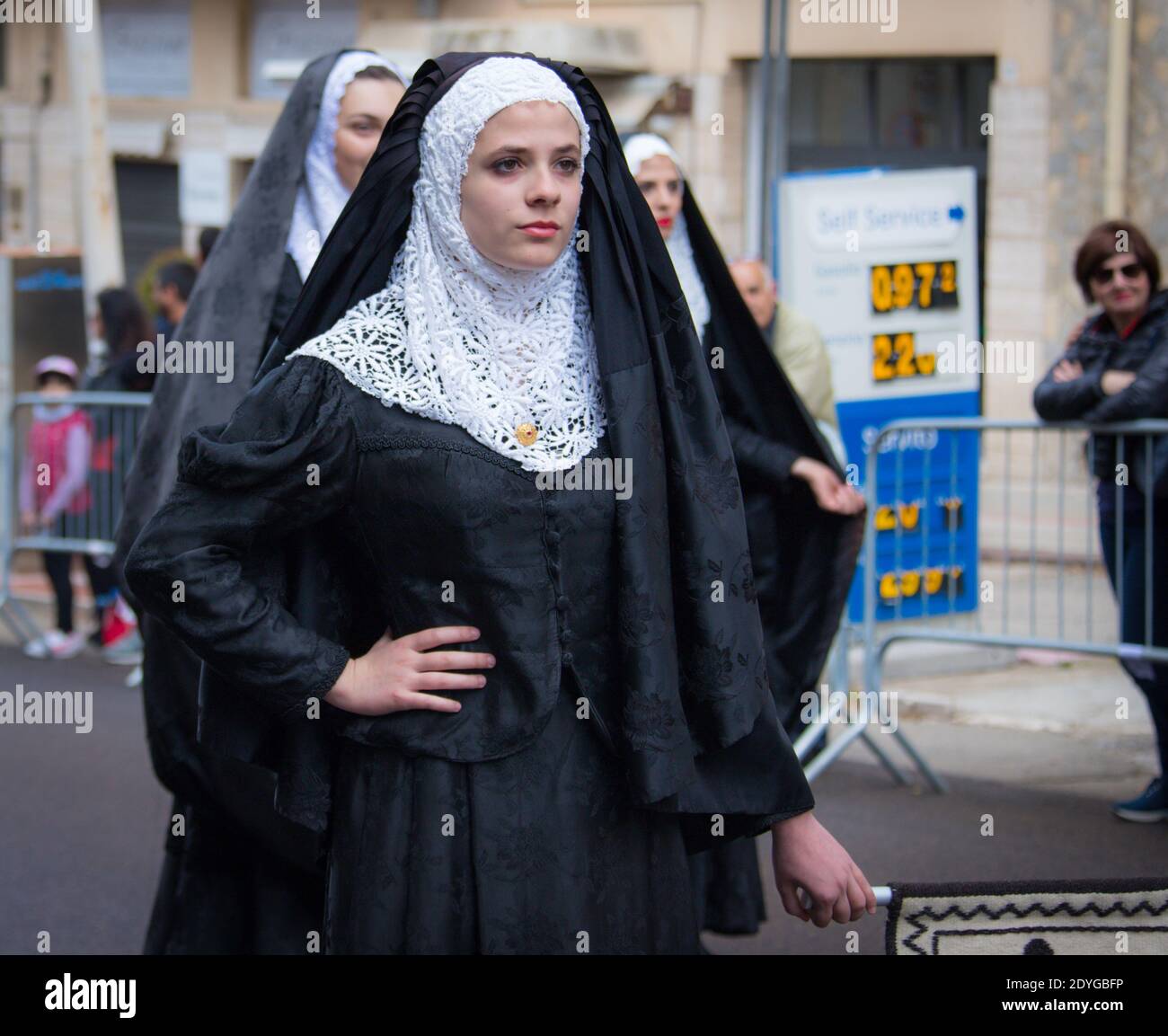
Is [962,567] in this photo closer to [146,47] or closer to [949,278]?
[949,278]

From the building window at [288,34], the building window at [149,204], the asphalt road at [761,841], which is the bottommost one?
the asphalt road at [761,841]

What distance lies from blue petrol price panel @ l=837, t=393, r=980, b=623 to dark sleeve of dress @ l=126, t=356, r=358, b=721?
466 centimetres

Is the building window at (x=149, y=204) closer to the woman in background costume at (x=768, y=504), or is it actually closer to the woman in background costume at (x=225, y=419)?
the woman in background costume at (x=768, y=504)

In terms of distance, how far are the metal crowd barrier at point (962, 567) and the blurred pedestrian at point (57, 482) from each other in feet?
13.1

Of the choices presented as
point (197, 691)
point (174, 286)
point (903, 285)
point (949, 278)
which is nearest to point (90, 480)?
point (174, 286)

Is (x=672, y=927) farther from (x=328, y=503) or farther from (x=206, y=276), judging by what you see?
(x=206, y=276)

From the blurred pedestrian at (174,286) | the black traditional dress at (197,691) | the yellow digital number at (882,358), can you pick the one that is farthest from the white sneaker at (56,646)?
the black traditional dress at (197,691)

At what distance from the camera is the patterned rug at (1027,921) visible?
8.50ft

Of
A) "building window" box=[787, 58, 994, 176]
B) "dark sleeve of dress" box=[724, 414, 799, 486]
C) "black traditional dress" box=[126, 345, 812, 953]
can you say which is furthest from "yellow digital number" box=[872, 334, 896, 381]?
"building window" box=[787, 58, 994, 176]

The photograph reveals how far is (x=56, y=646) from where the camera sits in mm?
9148

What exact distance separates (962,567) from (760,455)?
4.12 metres

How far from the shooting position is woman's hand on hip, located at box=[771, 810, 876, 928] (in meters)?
2.56

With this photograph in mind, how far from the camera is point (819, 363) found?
6195mm

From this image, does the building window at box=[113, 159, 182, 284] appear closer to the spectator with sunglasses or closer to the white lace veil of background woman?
the spectator with sunglasses
